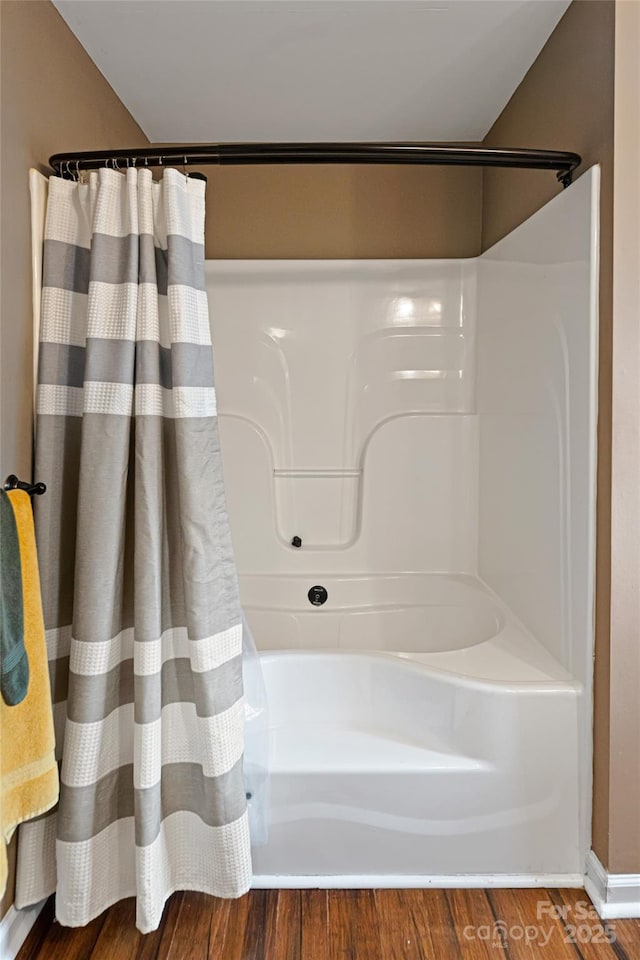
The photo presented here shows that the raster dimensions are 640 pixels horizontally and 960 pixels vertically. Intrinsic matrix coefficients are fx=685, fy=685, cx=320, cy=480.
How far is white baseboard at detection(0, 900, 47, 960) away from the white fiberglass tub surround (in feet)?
1.88

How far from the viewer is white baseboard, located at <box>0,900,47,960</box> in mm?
1571

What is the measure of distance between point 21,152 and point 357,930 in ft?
6.72

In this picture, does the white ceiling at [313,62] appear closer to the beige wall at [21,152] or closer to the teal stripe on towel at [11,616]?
the beige wall at [21,152]

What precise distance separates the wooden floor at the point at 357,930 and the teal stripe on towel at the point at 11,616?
732 millimetres

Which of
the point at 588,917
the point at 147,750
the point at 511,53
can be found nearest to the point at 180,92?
the point at 511,53

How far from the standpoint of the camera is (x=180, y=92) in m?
2.38

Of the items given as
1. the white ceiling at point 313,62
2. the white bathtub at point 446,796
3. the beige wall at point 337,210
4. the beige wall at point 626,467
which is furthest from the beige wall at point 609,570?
the beige wall at point 337,210

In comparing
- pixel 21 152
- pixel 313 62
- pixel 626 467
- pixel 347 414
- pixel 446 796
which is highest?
pixel 313 62

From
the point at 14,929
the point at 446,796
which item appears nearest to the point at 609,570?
the point at 446,796

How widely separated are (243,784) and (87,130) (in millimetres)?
1943

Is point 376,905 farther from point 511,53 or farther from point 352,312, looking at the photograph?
point 511,53

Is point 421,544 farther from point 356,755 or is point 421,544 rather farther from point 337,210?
point 337,210

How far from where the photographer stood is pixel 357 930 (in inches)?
66.1

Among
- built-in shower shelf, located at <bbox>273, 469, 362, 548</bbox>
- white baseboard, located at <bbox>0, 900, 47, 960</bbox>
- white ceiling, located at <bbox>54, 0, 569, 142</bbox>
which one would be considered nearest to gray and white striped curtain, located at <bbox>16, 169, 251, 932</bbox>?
white baseboard, located at <bbox>0, 900, 47, 960</bbox>
